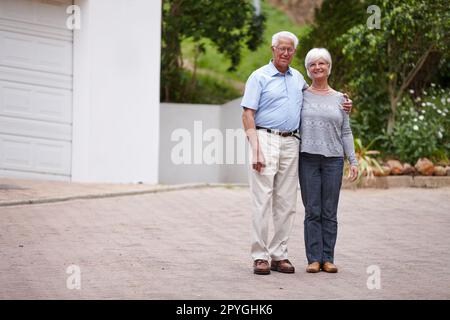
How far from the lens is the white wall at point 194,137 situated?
52.5 ft

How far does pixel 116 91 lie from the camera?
44.8 ft

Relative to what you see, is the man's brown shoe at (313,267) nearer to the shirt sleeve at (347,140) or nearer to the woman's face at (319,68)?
the shirt sleeve at (347,140)

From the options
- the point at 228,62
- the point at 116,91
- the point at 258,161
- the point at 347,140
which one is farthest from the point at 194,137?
the point at 258,161

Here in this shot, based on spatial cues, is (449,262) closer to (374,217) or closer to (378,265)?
(378,265)

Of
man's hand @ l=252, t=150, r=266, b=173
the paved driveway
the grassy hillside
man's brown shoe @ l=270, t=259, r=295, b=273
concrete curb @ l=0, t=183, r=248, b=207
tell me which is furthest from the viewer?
the grassy hillside

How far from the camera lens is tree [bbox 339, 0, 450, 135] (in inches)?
565

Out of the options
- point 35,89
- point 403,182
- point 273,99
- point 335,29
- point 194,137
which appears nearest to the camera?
point 273,99

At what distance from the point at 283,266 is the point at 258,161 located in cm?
92

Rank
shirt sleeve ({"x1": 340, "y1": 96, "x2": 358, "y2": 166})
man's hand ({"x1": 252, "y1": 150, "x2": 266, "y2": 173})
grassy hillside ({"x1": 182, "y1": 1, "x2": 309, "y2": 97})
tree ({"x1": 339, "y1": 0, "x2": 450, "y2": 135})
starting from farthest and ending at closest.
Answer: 1. grassy hillside ({"x1": 182, "y1": 1, "x2": 309, "y2": 97})
2. tree ({"x1": 339, "y1": 0, "x2": 450, "y2": 135})
3. shirt sleeve ({"x1": 340, "y1": 96, "x2": 358, "y2": 166})
4. man's hand ({"x1": 252, "y1": 150, "x2": 266, "y2": 173})

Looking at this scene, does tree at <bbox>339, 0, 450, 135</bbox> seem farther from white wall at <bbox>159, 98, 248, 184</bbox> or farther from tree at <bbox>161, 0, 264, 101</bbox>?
tree at <bbox>161, 0, 264, 101</bbox>

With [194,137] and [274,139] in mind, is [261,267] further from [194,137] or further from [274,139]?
[194,137]

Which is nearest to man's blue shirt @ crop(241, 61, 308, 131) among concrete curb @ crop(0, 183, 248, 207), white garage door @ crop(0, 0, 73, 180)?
concrete curb @ crop(0, 183, 248, 207)

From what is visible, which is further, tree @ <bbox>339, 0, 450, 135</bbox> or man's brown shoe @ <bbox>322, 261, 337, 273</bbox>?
tree @ <bbox>339, 0, 450, 135</bbox>
